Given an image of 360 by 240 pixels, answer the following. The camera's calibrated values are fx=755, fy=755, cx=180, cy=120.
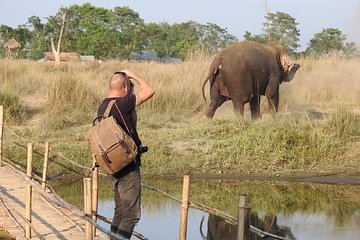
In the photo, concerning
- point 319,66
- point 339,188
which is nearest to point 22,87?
point 319,66

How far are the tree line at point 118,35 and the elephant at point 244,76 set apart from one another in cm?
2946

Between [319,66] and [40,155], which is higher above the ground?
[319,66]

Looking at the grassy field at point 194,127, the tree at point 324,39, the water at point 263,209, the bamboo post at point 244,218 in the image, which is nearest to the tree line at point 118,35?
the tree at point 324,39

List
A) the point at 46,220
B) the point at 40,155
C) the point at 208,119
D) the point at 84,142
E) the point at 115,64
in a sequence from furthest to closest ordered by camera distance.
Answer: the point at 115,64 < the point at 208,119 < the point at 84,142 < the point at 40,155 < the point at 46,220

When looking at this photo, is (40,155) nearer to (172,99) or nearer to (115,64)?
(172,99)

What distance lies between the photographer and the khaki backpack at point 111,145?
5.29 m

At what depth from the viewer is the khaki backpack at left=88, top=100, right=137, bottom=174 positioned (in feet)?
17.4

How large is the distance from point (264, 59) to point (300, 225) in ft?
23.3

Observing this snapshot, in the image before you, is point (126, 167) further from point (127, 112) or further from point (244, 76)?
point (244, 76)

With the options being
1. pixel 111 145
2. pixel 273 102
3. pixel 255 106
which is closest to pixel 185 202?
pixel 111 145

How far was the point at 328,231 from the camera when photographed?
325 inches

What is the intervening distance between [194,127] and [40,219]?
6464 millimetres

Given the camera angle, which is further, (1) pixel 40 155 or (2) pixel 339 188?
(1) pixel 40 155

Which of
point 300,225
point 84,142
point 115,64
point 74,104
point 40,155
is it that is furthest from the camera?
point 115,64
